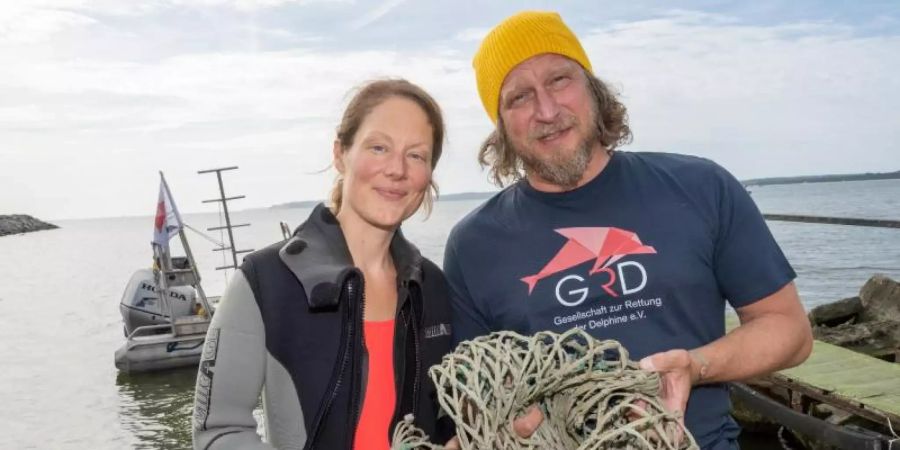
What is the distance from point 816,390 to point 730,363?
23.9 feet

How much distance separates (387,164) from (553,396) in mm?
1368

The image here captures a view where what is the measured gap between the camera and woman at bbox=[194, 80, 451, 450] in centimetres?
284

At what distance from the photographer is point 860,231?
69.2 meters

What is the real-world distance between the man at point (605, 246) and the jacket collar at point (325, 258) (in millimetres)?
278

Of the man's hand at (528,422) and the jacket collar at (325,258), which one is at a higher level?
the jacket collar at (325,258)

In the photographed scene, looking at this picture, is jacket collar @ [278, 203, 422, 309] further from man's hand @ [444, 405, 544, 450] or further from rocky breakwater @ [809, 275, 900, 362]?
rocky breakwater @ [809, 275, 900, 362]

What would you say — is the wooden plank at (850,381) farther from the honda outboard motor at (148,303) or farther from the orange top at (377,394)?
the honda outboard motor at (148,303)

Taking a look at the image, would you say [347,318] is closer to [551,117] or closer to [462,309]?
[462,309]

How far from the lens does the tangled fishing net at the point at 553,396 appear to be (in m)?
2.05

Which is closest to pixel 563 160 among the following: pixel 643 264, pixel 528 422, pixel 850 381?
pixel 643 264

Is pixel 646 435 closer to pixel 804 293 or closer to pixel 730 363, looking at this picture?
pixel 730 363

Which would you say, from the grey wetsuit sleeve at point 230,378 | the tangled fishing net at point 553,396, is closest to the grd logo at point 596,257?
the tangled fishing net at point 553,396

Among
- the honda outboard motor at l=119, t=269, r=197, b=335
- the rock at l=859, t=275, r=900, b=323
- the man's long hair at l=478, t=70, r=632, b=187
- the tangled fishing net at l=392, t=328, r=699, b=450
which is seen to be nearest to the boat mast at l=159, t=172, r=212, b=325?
the honda outboard motor at l=119, t=269, r=197, b=335

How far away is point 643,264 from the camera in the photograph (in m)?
3.10
